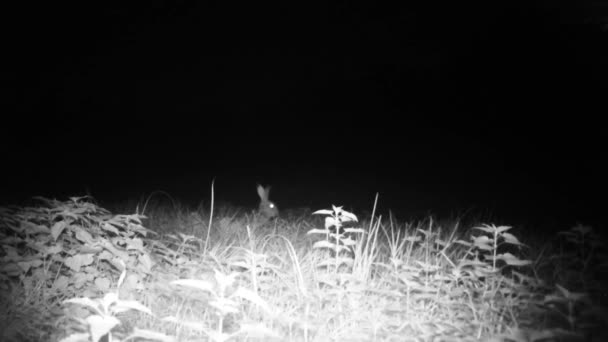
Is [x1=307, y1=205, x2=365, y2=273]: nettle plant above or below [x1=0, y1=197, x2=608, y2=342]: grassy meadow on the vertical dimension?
above

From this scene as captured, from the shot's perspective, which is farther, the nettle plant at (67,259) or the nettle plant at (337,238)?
the nettle plant at (337,238)

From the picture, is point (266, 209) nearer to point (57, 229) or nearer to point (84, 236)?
point (84, 236)

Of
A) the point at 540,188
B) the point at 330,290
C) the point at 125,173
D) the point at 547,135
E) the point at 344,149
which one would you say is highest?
the point at 547,135

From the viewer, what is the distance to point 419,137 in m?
9.20

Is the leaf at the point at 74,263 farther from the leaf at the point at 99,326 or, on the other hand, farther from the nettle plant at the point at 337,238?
the nettle plant at the point at 337,238

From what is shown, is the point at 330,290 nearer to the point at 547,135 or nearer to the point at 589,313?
the point at 589,313

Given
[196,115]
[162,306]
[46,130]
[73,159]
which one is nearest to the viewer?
[162,306]

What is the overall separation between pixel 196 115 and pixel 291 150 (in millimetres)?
2439

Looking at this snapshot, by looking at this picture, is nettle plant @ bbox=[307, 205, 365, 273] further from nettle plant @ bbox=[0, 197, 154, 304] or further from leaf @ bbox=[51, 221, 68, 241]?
leaf @ bbox=[51, 221, 68, 241]

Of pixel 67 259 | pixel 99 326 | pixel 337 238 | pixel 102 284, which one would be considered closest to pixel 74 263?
pixel 67 259

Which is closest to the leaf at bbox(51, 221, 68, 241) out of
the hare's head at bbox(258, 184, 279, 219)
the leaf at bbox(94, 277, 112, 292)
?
the leaf at bbox(94, 277, 112, 292)

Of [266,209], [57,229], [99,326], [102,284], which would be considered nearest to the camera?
[99,326]

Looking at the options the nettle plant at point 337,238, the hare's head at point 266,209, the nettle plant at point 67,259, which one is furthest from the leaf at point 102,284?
the hare's head at point 266,209

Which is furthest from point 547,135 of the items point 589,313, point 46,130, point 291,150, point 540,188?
point 46,130
